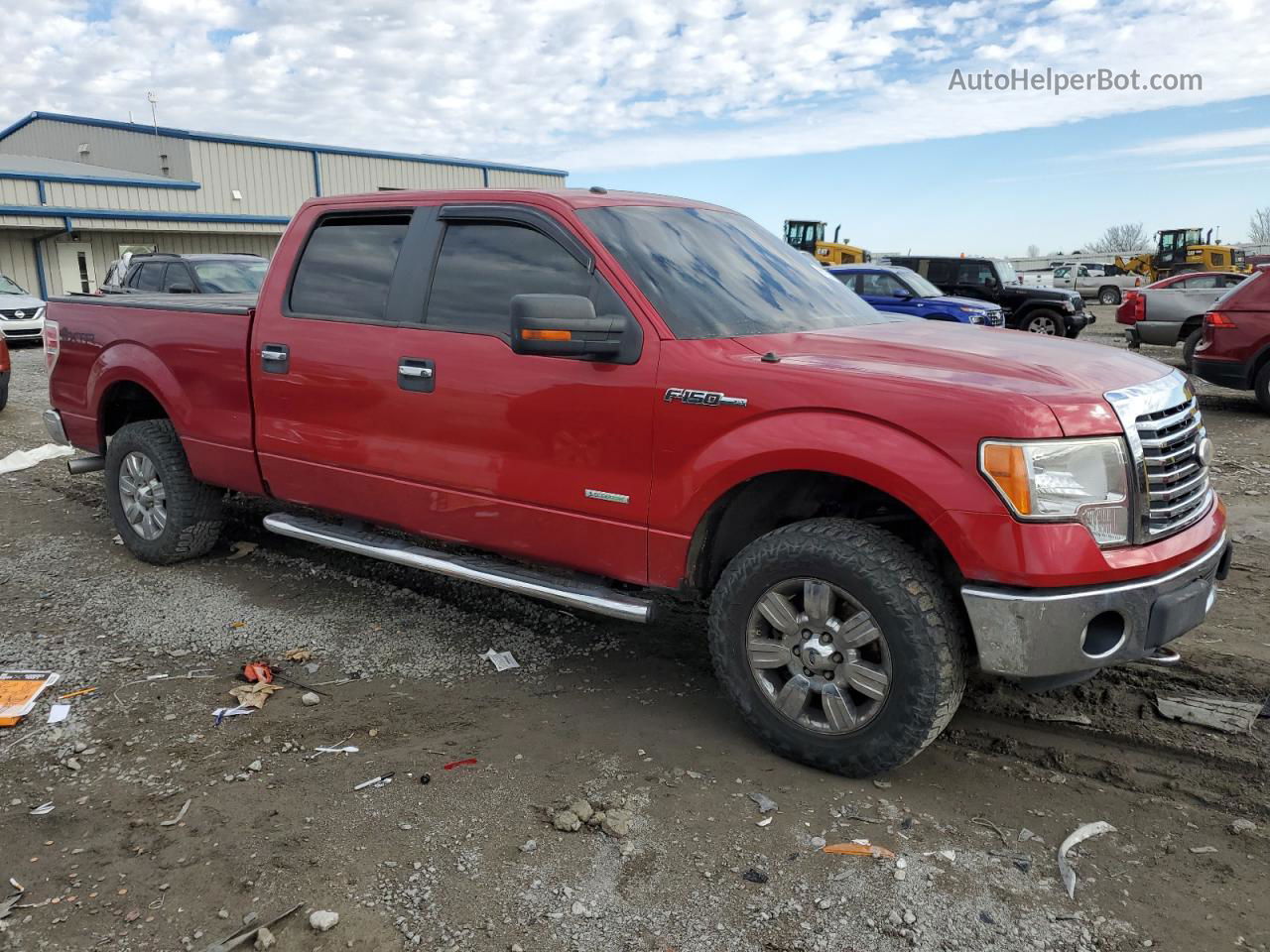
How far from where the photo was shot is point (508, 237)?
165 inches

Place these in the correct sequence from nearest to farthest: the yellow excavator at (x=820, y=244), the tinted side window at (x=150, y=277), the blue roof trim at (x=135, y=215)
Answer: the tinted side window at (x=150, y=277) → the blue roof trim at (x=135, y=215) → the yellow excavator at (x=820, y=244)

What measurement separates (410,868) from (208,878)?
22.8 inches

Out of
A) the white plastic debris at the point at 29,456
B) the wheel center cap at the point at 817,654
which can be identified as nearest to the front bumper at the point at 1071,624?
the wheel center cap at the point at 817,654

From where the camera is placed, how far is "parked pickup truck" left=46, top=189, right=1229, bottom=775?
10.0 feet

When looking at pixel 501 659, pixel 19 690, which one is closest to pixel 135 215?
pixel 19 690

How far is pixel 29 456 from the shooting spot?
913cm

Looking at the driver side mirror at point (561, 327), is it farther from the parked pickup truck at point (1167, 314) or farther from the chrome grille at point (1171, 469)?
the parked pickup truck at point (1167, 314)

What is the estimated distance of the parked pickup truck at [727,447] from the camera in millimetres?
3057

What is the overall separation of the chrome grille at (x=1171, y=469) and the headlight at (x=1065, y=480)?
0.13 meters

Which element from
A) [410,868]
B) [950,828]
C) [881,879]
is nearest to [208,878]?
[410,868]

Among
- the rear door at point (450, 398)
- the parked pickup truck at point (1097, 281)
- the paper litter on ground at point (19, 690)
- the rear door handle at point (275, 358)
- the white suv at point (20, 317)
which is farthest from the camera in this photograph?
the parked pickup truck at point (1097, 281)

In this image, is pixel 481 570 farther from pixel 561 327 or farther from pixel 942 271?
pixel 942 271

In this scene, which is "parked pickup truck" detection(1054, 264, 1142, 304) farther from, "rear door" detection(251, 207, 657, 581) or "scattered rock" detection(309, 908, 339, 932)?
"scattered rock" detection(309, 908, 339, 932)

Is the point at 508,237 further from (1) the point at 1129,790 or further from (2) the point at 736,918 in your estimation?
(1) the point at 1129,790
